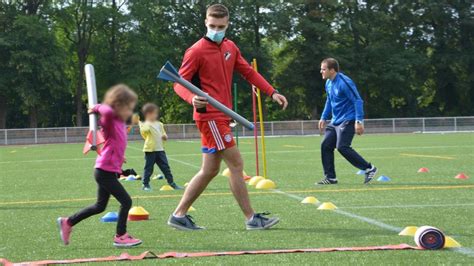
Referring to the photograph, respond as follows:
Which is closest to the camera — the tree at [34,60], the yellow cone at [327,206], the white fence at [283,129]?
the yellow cone at [327,206]

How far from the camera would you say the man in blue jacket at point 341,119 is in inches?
439

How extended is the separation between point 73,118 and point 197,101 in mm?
53326

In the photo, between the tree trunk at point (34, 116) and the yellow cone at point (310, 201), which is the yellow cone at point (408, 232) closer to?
the yellow cone at point (310, 201)

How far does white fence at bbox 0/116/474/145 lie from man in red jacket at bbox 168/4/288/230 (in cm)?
4126

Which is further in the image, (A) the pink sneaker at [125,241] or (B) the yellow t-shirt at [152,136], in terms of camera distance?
(B) the yellow t-shirt at [152,136]

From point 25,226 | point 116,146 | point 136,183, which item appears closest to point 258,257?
point 116,146

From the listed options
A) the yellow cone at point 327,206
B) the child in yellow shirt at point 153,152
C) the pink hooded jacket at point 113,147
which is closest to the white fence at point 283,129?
the child in yellow shirt at point 153,152

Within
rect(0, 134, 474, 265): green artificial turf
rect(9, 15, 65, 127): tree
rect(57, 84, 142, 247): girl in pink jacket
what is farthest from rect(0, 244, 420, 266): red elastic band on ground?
rect(9, 15, 65, 127): tree

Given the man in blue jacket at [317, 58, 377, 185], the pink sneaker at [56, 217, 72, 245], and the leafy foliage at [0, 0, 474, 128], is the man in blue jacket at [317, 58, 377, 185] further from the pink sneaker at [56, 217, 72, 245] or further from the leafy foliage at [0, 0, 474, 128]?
the leafy foliage at [0, 0, 474, 128]

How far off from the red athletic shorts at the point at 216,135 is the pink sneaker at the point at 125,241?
4.12ft

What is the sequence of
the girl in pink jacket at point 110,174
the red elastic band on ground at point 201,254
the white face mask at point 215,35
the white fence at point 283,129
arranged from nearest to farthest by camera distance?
the red elastic band on ground at point 201,254, the girl in pink jacket at point 110,174, the white face mask at point 215,35, the white fence at point 283,129

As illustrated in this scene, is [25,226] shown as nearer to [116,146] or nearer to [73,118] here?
[116,146]

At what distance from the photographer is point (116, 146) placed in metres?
5.82

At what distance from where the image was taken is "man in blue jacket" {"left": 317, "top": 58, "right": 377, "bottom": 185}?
439 inches
